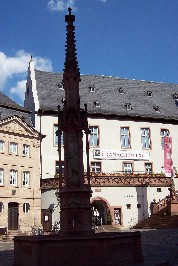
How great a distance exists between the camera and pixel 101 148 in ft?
125

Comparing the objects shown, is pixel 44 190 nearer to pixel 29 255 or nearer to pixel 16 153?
pixel 16 153

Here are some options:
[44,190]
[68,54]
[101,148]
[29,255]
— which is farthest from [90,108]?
[29,255]

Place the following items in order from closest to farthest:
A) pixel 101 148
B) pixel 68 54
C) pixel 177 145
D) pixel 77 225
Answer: pixel 77 225
pixel 68 54
pixel 101 148
pixel 177 145

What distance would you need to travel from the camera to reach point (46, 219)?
3366 centimetres

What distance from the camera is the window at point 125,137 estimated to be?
39.2m

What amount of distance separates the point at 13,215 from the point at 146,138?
50.4 feet

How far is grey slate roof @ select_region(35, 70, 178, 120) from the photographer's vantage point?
130ft

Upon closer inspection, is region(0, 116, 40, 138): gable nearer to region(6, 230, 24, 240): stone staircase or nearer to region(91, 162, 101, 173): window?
region(91, 162, 101, 173): window

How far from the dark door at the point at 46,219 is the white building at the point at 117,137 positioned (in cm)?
17

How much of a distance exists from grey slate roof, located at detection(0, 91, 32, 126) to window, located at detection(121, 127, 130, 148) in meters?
9.19

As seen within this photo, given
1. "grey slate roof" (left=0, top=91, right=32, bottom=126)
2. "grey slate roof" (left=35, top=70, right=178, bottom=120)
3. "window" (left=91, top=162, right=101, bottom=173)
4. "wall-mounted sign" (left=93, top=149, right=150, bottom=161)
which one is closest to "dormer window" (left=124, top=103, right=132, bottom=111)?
"grey slate roof" (left=35, top=70, right=178, bottom=120)

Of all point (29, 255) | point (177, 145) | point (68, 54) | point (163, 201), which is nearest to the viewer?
point (29, 255)

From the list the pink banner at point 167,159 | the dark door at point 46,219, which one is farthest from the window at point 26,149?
the pink banner at point 167,159

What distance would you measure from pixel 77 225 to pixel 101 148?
82.4 feet
